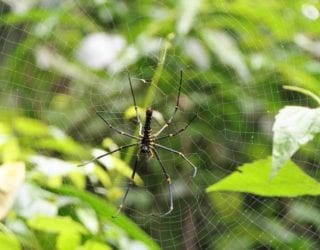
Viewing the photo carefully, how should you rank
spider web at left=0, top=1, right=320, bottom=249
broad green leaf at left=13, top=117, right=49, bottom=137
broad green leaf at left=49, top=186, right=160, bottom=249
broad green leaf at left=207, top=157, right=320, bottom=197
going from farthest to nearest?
spider web at left=0, top=1, right=320, bottom=249, broad green leaf at left=13, top=117, right=49, bottom=137, broad green leaf at left=49, top=186, right=160, bottom=249, broad green leaf at left=207, top=157, right=320, bottom=197

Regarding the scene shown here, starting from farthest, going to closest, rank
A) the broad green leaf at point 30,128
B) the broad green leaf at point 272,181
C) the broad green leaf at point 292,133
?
the broad green leaf at point 30,128
the broad green leaf at point 272,181
the broad green leaf at point 292,133

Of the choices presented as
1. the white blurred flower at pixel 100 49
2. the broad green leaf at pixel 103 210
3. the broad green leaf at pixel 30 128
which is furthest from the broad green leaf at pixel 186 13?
the broad green leaf at pixel 103 210

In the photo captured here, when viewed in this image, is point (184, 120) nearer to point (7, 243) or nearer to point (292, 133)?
point (7, 243)

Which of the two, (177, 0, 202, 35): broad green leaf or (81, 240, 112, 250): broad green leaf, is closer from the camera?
(81, 240, 112, 250): broad green leaf

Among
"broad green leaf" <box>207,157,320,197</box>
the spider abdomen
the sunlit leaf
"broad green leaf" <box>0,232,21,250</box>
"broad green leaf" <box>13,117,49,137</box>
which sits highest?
"broad green leaf" <box>207,157,320,197</box>

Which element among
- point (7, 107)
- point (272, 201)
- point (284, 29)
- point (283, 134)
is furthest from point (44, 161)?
point (272, 201)

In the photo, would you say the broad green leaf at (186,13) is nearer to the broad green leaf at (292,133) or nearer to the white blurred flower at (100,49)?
the white blurred flower at (100,49)

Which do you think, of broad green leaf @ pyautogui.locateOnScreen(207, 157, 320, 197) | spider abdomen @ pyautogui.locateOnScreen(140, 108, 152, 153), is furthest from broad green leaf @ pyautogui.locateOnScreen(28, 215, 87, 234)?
spider abdomen @ pyautogui.locateOnScreen(140, 108, 152, 153)

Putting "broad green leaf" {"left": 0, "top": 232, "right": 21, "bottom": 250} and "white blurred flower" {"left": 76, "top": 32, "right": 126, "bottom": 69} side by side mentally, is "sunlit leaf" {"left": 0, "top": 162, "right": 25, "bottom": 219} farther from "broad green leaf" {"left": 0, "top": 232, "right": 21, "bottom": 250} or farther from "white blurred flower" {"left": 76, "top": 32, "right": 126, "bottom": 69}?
"white blurred flower" {"left": 76, "top": 32, "right": 126, "bottom": 69}
